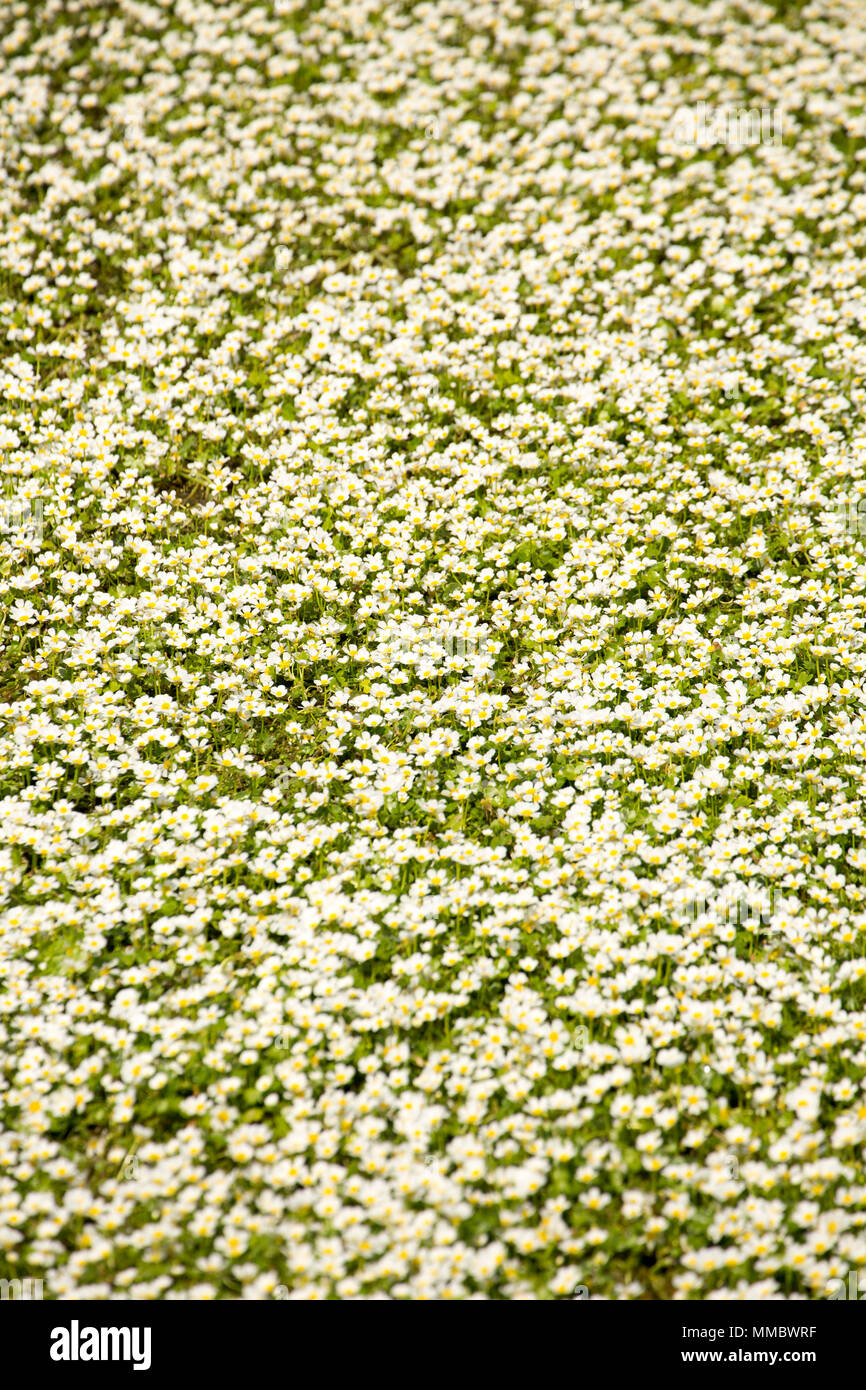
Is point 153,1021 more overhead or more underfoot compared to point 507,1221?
more overhead

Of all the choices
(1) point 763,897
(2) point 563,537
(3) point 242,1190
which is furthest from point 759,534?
(3) point 242,1190

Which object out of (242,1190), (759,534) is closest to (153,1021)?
(242,1190)

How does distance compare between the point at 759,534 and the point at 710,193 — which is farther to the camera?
the point at 710,193

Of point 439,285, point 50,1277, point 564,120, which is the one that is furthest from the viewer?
point 564,120

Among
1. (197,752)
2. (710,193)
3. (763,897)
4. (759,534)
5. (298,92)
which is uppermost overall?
(298,92)

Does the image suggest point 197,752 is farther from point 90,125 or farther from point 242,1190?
point 90,125

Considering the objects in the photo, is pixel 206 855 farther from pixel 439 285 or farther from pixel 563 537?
pixel 439 285

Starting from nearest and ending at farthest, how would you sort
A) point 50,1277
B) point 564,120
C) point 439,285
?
1. point 50,1277
2. point 439,285
3. point 564,120
